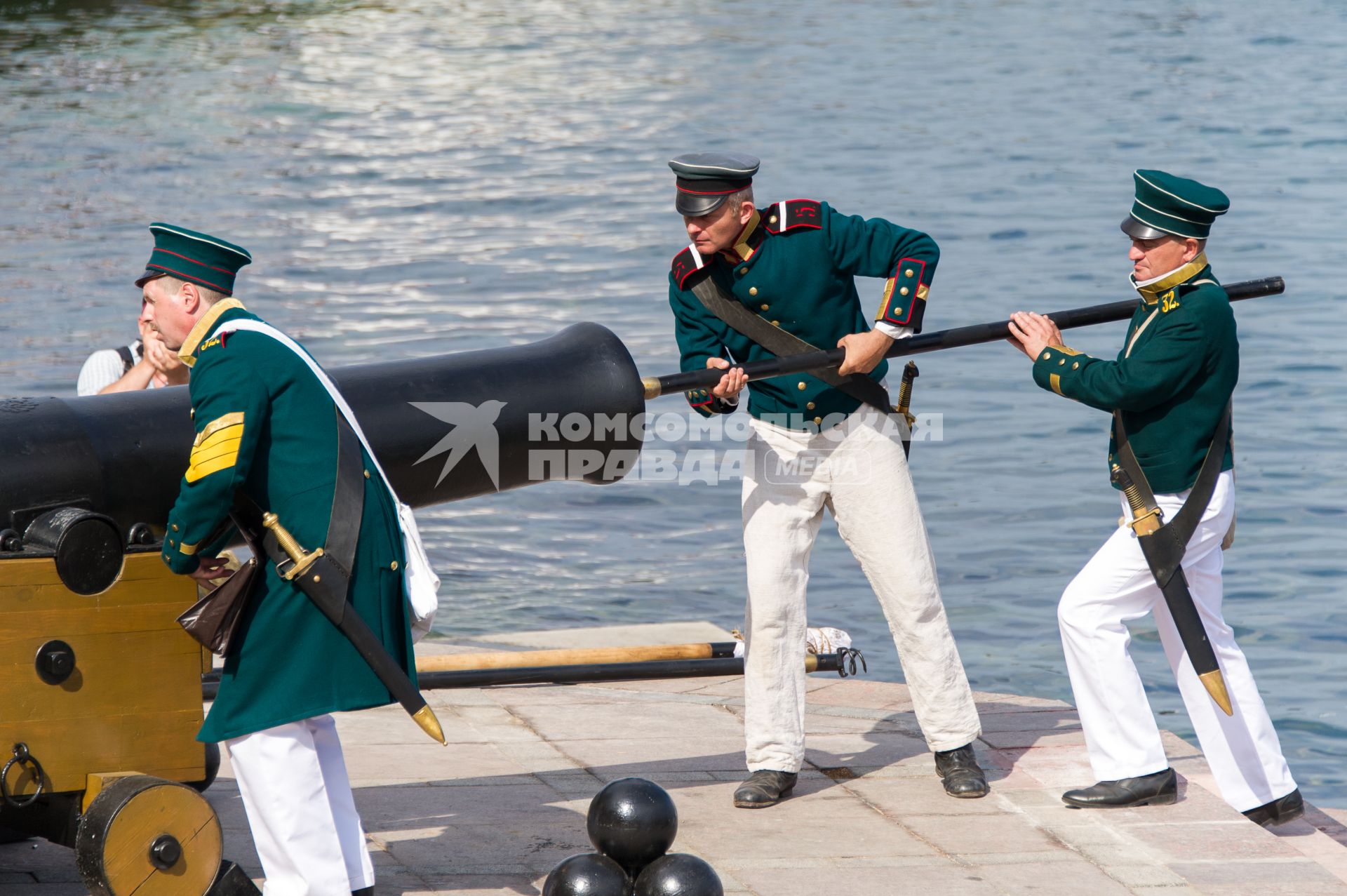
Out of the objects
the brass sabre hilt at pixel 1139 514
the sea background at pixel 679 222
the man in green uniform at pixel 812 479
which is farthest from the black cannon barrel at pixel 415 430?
the sea background at pixel 679 222

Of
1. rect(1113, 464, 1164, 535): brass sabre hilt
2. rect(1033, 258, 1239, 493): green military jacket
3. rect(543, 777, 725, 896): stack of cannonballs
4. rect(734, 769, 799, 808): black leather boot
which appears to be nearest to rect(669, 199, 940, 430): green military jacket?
rect(1033, 258, 1239, 493): green military jacket

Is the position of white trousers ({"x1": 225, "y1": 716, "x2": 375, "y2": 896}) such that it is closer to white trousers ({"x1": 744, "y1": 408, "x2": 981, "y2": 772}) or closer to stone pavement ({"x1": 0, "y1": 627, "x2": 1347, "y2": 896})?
stone pavement ({"x1": 0, "y1": 627, "x2": 1347, "y2": 896})

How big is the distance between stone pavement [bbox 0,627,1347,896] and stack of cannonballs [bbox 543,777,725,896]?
18.7 inches

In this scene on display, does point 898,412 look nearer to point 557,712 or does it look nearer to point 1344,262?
point 557,712

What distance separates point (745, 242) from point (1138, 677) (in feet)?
5.10

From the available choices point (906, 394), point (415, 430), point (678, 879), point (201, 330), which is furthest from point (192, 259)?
point (906, 394)

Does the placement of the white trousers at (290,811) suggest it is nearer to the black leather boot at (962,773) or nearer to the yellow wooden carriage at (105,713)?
→ the yellow wooden carriage at (105,713)

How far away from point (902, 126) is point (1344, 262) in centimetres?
929

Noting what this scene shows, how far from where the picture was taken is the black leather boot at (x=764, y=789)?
4.92m

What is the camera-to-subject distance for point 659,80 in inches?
1211

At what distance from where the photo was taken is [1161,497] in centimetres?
496

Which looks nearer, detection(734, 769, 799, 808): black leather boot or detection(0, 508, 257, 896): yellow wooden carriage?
detection(0, 508, 257, 896): yellow wooden carriage

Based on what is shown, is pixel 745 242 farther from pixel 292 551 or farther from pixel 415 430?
pixel 292 551

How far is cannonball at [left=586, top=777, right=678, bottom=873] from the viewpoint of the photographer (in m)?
3.82
